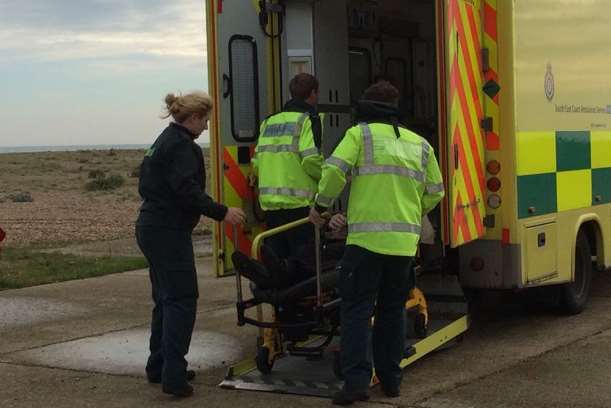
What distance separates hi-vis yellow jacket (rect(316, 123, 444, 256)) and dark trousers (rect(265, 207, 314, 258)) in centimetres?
83

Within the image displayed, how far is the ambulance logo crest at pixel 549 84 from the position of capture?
6.97 metres

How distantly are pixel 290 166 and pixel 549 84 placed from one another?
228 centimetres

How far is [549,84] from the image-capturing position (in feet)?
23.0

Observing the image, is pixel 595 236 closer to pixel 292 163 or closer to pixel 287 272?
pixel 292 163

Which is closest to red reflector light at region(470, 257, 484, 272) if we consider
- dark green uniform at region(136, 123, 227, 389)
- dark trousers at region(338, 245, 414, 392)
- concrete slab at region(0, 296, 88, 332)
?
dark trousers at region(338, 245, 414, 392)

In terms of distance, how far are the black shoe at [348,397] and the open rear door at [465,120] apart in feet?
4.09

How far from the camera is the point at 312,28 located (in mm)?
6766

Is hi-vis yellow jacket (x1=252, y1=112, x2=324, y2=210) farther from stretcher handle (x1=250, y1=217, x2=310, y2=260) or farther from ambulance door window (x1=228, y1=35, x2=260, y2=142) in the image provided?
ambulance door window (x1=228, y1=35, x2=260, y2=142)

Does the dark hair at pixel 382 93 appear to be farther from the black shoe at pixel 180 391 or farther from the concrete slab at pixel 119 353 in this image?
the concrete slab at pixel 119 353

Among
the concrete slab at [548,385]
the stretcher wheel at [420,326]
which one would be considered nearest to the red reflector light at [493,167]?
the stretcher wheel at [420,326]

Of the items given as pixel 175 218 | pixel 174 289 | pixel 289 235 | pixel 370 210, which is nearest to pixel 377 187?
pixel 370 210

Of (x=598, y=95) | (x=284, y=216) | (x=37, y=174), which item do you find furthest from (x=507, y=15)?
(x=37, y=174)

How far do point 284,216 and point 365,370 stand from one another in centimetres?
127

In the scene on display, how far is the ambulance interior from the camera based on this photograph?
6.74 m
